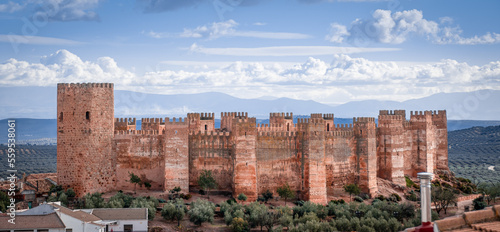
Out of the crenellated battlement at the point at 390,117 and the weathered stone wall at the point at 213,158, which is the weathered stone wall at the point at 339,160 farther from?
the weathered stone wall at the point at 213,158

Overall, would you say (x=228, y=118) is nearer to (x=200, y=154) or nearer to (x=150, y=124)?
(x=150, y=124)

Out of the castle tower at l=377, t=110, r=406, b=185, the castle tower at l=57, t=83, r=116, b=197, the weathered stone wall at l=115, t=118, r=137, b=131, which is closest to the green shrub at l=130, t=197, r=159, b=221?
the castle tower at l=57, t=83, r=116, b=197

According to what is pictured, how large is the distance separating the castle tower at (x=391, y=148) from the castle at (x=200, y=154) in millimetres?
3715

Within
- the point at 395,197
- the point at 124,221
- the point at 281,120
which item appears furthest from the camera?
the point at 281,120

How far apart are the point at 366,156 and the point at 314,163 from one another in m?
5.65

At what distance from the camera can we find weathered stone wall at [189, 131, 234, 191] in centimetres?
4322

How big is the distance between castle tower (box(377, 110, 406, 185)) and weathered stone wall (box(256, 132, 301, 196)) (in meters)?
10.3

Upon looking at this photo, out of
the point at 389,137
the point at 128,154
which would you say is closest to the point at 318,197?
A: the point at 389,137

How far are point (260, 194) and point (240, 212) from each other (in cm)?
521

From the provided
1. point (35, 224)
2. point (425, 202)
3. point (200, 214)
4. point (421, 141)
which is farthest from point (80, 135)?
point (425, 202)

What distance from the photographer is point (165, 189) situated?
42.3 metres

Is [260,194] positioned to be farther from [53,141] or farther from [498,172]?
[53,141]

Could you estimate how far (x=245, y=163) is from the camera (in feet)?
137

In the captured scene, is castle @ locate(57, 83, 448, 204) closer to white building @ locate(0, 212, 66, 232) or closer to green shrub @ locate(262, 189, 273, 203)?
green shrub @ locate(262, 189, 273, 203)
